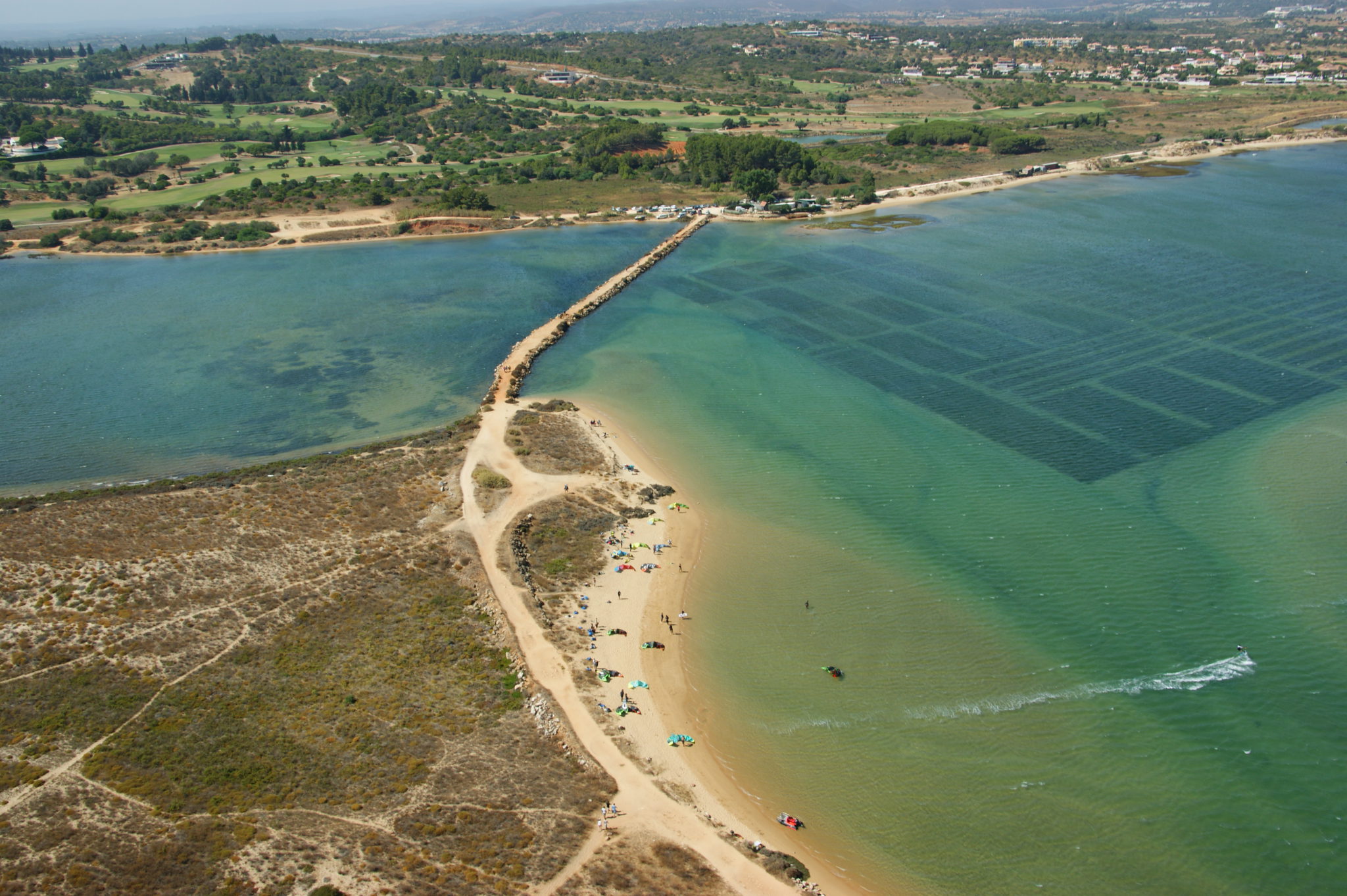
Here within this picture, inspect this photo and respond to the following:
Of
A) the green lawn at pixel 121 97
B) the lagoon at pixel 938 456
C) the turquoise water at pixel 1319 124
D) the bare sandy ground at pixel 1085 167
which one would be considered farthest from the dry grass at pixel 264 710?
the turquoise water at pixel 1319 124

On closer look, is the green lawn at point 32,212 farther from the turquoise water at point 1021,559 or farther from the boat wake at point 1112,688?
the boat wake at point 1112,688

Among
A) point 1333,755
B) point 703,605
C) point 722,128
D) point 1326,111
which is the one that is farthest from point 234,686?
point 1326,111

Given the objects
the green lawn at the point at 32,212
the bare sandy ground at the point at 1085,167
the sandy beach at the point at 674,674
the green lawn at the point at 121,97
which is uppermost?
the green lawn at the point at 121,97

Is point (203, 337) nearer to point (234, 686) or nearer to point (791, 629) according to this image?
point (234, 686)

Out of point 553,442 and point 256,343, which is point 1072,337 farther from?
point 256,343

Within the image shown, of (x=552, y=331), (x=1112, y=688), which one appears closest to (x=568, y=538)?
(x=1112, y=688)
